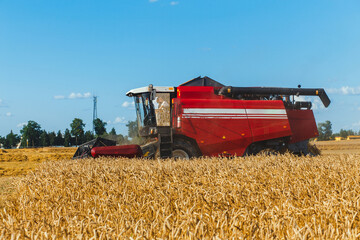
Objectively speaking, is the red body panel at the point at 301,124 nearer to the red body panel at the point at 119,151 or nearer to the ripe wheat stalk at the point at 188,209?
the red body panel at the point at 119,151

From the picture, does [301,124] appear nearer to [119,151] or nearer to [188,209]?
[119,151]

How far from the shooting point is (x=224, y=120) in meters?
13.5

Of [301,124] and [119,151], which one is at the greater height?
[301,124]

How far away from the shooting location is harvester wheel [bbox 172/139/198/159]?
42.9ft

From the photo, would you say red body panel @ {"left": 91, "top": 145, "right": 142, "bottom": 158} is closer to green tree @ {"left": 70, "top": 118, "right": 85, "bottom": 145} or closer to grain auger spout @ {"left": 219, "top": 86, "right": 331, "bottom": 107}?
grain auger spout @ {"left": 219, "top": 86, "right": 331, "bottom": 107}

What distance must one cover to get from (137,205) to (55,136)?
92.3 metres

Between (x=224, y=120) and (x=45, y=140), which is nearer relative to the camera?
(x=224, y=120)

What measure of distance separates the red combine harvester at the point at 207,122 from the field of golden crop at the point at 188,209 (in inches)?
241

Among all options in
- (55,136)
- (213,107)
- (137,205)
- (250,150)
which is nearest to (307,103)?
(250,150)

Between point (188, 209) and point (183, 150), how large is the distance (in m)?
9.66

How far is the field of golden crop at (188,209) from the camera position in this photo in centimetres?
274

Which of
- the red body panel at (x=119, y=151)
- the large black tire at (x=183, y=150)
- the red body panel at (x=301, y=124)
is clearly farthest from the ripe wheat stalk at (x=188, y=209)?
the red body panel at (x=301, y=124)

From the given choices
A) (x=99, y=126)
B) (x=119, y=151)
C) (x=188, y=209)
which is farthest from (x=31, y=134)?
(x=188, y=209)

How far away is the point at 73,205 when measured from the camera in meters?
4.36
